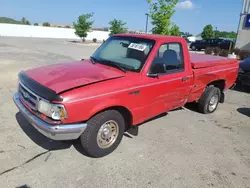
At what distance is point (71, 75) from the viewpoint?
3.38m

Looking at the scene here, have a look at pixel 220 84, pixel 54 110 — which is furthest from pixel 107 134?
pixel 220 84

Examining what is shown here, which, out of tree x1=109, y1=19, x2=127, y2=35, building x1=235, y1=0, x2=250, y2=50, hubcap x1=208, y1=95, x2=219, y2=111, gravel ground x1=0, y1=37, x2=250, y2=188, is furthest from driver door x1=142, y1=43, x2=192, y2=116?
tree x1=109, y1=19, x2=127, y2=35

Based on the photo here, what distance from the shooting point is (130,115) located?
11.9ft

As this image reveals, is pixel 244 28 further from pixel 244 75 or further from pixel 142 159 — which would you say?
pixel 142 159

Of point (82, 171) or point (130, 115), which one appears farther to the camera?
point (130, 115)

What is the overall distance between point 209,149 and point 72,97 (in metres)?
2.58

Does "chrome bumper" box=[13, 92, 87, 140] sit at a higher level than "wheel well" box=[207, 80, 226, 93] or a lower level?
lower

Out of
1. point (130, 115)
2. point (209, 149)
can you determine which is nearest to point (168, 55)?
point (130, 115)

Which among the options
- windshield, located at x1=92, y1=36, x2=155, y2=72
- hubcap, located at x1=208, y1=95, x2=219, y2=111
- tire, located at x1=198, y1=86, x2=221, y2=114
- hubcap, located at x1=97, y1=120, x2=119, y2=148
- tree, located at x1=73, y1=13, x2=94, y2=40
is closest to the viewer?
hubcap, located at x1=97, y1=120, x2=119, y2=148

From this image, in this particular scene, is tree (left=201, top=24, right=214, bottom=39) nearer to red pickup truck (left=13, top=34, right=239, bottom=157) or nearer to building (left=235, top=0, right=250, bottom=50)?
building (left=235, top=0, right=250, bottom=50)

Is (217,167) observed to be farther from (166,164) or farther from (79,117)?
(79,117)

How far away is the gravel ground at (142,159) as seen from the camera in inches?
116

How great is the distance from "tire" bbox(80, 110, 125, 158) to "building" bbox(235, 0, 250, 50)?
20.5 meters

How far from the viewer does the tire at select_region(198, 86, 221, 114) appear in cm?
529
